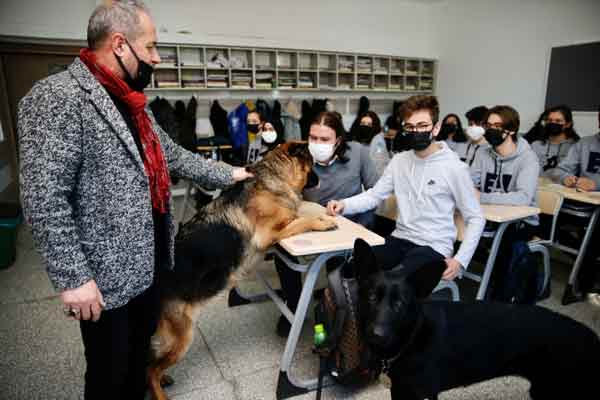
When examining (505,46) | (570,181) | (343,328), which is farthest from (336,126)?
(505,46)

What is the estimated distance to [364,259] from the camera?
1416mm

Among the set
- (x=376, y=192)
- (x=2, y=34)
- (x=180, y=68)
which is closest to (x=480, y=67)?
(x=180, y=68)

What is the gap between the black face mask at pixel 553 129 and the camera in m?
4.17

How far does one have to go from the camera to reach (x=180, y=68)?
6.56m

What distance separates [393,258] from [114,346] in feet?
4.93

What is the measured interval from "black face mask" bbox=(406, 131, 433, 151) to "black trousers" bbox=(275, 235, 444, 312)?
0.58 m

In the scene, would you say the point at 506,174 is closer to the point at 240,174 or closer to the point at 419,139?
the point at 419,139

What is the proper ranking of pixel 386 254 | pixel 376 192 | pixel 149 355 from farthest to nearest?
pixel 376 192 < pixel 386 254 < pixel 149 355

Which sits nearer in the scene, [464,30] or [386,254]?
[386,254]

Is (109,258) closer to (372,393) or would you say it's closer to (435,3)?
(372,393)

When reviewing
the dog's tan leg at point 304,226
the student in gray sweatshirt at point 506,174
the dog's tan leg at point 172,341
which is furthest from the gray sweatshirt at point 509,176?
the dog's tan leg at point 172,341

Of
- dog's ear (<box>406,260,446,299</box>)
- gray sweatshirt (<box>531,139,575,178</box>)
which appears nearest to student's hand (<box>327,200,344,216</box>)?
dog's ear (<box>406,260,446,299</box>)

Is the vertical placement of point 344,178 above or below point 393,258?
above

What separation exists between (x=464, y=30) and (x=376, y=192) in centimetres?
746
